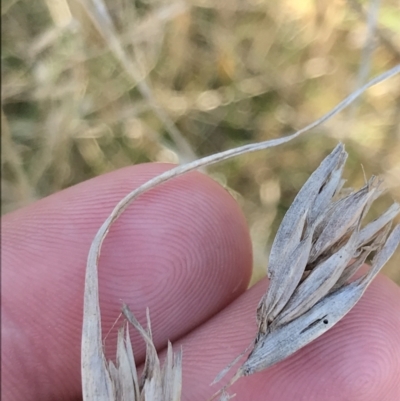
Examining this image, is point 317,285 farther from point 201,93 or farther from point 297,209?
point 201,93

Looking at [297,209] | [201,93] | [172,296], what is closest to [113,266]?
[172,296]

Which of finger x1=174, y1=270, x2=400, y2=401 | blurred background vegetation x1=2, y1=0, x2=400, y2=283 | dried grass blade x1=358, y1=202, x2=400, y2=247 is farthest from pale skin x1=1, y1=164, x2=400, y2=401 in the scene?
blurred background vegetation x1=2, y1=0, x2=400, y2=283

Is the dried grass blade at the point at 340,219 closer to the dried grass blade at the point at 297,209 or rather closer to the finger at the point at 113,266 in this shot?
the dried grass blade at the point at 297,209

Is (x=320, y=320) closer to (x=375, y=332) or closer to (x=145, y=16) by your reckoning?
(x=375, y=332)

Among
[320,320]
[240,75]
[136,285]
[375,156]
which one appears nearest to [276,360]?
[320,320]

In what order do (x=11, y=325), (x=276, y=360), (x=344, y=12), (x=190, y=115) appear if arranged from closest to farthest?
(x=11, y=325)
(x=276, y=360)
(x=344, y=12)
(x=190, y=115)

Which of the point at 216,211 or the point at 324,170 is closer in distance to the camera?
the point at 324,170

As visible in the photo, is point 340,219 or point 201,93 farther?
point 201,93
